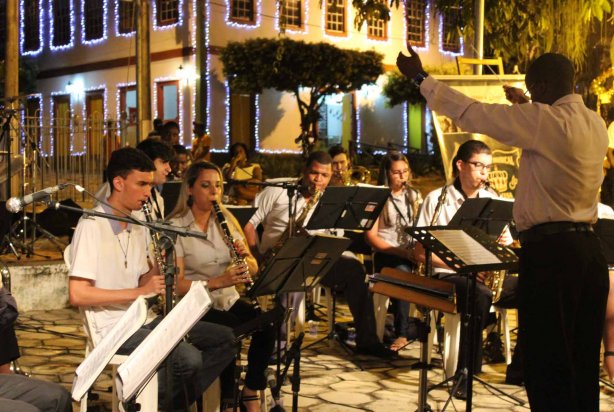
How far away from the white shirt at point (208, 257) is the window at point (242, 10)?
23284 millimetres

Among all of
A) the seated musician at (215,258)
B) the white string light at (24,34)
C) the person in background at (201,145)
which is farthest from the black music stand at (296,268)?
the white string light at (24,34)

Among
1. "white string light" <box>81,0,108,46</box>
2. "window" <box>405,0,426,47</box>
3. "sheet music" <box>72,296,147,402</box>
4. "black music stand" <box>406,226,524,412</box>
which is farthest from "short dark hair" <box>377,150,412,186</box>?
"window" <box>405,0,426,47</box>

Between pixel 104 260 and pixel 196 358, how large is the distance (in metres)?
0.73

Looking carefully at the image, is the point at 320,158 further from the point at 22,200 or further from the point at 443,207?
the point at 22,200

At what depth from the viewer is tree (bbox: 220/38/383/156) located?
2712cm

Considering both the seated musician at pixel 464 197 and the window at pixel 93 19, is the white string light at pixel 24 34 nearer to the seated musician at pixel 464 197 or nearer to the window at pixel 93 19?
the window at pixel 93 19

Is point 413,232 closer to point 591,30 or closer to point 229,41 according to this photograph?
point 591,30

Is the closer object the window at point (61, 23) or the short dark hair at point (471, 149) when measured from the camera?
the short dark hair at point (471, 149)

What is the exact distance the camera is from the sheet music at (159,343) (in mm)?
3701

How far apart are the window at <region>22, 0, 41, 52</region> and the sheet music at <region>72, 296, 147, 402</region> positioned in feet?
104

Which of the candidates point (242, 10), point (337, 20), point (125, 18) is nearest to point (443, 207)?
point (242, 10)

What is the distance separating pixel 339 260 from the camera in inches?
330

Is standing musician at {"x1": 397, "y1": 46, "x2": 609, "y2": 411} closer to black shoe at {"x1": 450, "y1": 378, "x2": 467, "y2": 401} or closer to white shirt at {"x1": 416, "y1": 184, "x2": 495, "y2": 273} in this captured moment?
black shoe at {"x1": 450, "y1": 378, "x2": 467, "y2": 401}

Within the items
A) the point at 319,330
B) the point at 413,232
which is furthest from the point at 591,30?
the point at 413,232
